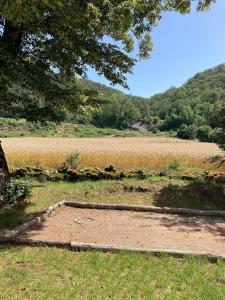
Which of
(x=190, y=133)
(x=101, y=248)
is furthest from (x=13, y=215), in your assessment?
(x=190, y=133)

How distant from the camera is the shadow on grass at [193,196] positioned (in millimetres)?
13836

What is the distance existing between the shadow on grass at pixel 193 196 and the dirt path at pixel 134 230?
4.93ft

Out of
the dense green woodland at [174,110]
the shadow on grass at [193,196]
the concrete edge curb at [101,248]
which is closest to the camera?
the concrete edge curb at [101,248]

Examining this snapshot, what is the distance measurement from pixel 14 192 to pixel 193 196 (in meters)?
5.94

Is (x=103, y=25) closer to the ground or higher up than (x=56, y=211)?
higher up

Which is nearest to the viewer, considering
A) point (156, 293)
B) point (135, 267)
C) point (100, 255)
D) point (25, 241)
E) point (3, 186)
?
point (156, 293)

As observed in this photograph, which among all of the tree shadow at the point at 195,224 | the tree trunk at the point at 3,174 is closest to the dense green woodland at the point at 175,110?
the tree shadow at the point at 195,224

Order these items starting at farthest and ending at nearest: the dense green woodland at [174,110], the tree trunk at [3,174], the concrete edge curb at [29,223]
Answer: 1. the dense green woodland at [174,110]
2. the tree trunk at [3,174]
3. the concrete edge curb at [29,223]

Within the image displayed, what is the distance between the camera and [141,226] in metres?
10.9

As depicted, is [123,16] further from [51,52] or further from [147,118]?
[147,118]

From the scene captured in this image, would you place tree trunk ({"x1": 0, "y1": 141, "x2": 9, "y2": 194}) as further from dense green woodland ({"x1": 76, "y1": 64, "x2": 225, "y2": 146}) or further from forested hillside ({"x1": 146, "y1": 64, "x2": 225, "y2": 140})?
dense green woodland ({"x1": 76, "y1": 64, "x2": 225, "y2": 146})

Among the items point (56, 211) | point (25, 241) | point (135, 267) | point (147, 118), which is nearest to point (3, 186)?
point (56, 211)

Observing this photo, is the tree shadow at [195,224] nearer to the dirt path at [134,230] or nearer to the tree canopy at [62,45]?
the dirt path at [134,230]

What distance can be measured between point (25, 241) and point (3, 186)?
4.12 m
